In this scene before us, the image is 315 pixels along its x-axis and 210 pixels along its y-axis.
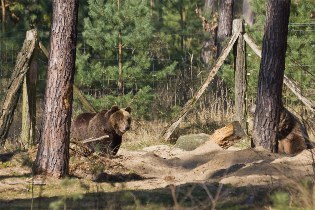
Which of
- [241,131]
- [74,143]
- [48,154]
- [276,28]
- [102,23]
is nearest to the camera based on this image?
[48,154]

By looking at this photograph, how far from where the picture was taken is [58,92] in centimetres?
1052

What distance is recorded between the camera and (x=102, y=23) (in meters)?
17.6

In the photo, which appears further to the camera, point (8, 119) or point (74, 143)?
point (8, 119)

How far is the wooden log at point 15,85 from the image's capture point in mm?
13742

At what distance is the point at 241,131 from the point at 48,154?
5.56 meters

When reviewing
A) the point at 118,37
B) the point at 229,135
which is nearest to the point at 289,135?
the point at 229,135

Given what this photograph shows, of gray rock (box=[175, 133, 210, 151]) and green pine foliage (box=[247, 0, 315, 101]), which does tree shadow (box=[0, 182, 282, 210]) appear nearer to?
gray rock (box=[175, 133, 210, 151])

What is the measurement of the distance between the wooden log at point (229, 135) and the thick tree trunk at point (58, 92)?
17.0ft

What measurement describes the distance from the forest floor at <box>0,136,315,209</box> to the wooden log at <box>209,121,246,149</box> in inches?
8.0

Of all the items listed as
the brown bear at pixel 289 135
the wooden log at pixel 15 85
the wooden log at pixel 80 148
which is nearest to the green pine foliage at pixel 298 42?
the brown bear at pixel 289 135

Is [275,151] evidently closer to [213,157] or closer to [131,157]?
[213,157]

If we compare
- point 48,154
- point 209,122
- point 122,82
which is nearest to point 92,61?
point 122,82

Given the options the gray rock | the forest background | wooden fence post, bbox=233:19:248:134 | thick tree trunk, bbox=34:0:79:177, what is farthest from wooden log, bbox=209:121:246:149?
thick tree trunk, bbox=34:0:79:177

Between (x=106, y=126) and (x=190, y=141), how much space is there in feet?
7.60
